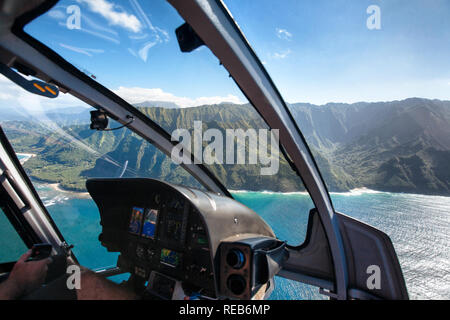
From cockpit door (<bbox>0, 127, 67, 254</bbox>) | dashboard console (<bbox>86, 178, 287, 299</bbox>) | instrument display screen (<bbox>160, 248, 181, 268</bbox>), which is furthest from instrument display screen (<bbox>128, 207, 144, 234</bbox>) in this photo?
cockpit door (<bbox>0, 127, 67, 254</bbox>)

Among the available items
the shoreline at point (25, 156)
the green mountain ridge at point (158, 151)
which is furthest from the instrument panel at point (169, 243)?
the shoreline at point (25, 156)

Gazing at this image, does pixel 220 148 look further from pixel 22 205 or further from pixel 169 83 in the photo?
pixel 22 205

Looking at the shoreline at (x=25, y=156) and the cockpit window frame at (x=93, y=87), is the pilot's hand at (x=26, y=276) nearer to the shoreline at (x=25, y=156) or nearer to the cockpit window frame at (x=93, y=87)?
the shoreline at (x=25, y=156)

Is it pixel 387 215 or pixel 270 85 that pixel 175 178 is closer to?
pixel 270 85

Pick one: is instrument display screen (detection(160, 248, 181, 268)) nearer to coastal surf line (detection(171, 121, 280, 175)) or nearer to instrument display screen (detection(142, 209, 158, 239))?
instrument display screen (detection(142, 209, 158, 239))

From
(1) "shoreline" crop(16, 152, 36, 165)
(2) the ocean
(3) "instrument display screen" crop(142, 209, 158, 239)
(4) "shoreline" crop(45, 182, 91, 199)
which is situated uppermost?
(1) "shoreline" crop(16, 152, 36, 165)
